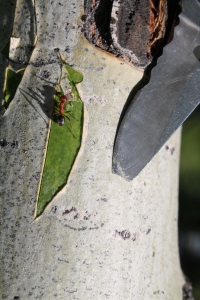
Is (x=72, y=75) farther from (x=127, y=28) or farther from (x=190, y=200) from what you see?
(x=190, y=200)

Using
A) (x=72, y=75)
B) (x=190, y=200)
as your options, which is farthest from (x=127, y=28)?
(x=190, y=200)

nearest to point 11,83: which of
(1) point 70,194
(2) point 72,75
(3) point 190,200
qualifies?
(2) point 72,75

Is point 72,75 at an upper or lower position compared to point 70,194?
upper

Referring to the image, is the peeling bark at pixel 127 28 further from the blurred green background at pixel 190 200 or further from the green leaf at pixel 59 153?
the blurred green background at pixel 190 200

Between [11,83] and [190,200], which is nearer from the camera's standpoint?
[11,83]

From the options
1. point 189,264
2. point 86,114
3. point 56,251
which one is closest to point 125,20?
point 86,114

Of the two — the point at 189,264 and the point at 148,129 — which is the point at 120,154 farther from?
the point at 189,264

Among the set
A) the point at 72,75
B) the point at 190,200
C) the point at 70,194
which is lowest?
the point at 190,200

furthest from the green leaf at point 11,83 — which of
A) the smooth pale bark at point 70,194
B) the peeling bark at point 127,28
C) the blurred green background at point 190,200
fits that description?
the blurred green background at point 190,200
